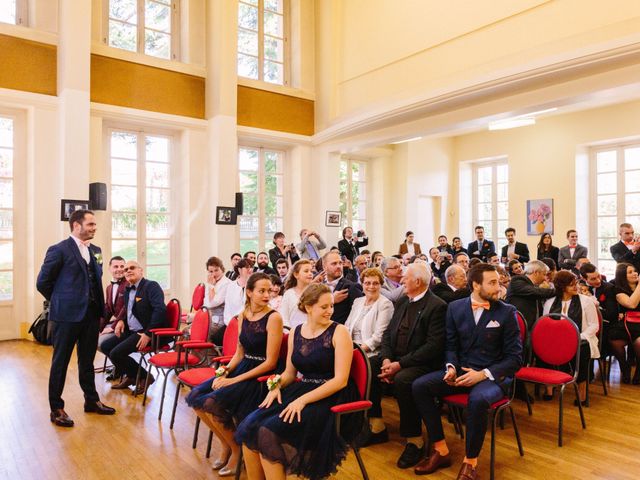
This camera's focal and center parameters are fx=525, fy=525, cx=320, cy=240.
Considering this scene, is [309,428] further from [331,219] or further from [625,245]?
[331,219]

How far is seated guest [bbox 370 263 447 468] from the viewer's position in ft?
11.2

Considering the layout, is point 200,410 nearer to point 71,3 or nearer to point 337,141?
point 71,3

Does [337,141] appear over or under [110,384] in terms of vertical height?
over

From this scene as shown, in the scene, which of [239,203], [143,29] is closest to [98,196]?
[239,203]

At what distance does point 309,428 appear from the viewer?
2.63 metres

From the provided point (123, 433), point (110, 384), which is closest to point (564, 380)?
point (123, 433)

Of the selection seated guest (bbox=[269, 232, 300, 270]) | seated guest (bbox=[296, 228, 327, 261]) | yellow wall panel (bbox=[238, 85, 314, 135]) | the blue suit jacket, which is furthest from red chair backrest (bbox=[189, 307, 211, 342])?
yellow wall panel (bbox=[238, 85, 314, 135])

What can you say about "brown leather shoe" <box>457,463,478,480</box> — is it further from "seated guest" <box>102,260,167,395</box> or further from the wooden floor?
"seated guest" <box>102,260,167,395</box>

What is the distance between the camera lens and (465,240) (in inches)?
535

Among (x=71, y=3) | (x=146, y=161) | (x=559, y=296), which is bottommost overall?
(x=559, y=296)

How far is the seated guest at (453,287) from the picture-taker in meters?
4.36

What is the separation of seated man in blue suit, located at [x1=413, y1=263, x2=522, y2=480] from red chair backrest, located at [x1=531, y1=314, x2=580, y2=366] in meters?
0.75

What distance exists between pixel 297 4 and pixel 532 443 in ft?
30.1

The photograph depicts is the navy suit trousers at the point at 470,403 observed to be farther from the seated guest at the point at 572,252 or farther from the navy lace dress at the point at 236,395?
the seated guest at the point at 572,252
